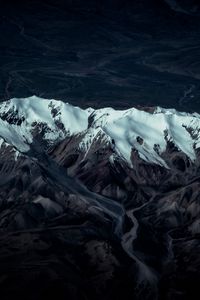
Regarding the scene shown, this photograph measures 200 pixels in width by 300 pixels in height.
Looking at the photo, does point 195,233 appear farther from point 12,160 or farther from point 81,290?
point 12,160

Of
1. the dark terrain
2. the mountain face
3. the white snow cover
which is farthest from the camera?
the white snow cover

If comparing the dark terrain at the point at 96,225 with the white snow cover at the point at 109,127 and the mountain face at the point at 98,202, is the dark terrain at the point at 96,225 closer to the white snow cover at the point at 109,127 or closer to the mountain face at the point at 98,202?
the mountain face at the point at 98,202

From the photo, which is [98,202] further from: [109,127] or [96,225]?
[109,127]

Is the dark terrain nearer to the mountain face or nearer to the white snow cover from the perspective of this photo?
the mountain face

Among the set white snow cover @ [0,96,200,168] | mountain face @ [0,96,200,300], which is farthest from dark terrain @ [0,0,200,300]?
white snow cover @ [0,96,200,168]

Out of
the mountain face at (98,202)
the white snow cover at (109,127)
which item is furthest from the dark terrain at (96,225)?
the white snow cover at (109,127)

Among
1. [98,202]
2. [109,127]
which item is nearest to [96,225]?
[98,202]
